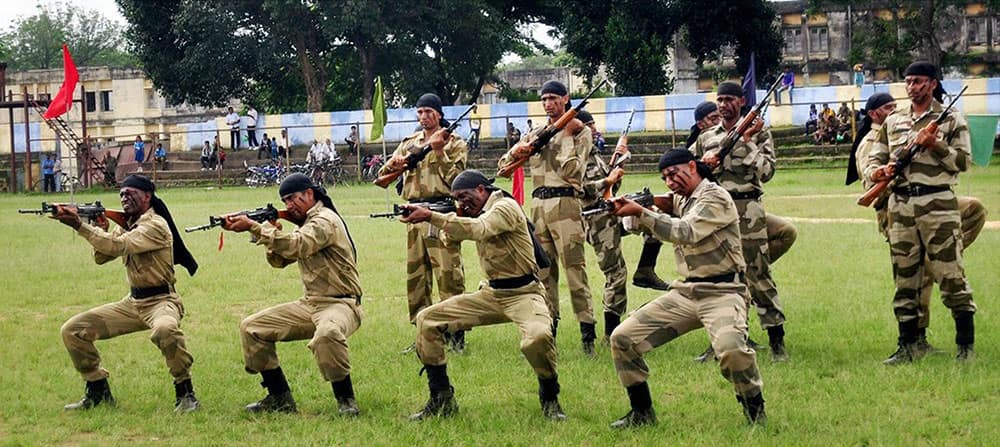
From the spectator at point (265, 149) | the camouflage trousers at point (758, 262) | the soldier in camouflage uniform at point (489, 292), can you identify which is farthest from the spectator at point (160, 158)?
the soldier in camouflage uniform at point (489, 292)

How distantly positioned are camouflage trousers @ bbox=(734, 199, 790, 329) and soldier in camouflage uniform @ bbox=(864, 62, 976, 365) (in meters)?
1.12

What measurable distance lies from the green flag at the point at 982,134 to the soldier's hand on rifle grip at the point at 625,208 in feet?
67.6

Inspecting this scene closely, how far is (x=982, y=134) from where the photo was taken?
29.6 m

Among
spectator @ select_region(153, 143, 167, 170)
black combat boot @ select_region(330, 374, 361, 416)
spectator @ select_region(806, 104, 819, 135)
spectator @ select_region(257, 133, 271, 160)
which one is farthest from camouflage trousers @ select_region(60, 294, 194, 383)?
spectator @ select_region(153, 143, 167, 170)

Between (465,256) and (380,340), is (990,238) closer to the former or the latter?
(465,256)

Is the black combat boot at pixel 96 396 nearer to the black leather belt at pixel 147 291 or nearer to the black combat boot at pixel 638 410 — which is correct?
the black leather belt at pixel 147 291

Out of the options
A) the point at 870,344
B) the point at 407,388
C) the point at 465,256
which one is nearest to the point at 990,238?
the point at 465,256

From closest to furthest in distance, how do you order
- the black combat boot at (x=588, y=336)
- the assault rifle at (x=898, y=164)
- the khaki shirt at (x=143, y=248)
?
the khaki shirt at (x=143, y=248) < the assault rifle at (x=898, y=164) < the black combat boot at (x=588, y=336)

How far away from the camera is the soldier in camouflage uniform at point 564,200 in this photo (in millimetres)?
12902

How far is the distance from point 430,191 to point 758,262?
345 centimetres

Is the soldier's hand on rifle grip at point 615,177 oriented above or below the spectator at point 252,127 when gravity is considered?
below

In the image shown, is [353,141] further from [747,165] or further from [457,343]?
[747,165]

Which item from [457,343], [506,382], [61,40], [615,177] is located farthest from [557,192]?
[61,40]

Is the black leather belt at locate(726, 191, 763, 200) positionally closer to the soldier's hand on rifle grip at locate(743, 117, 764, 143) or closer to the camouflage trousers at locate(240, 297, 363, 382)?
the soldier's hand on rifle grip at locate(743, 117, 764, 143)
